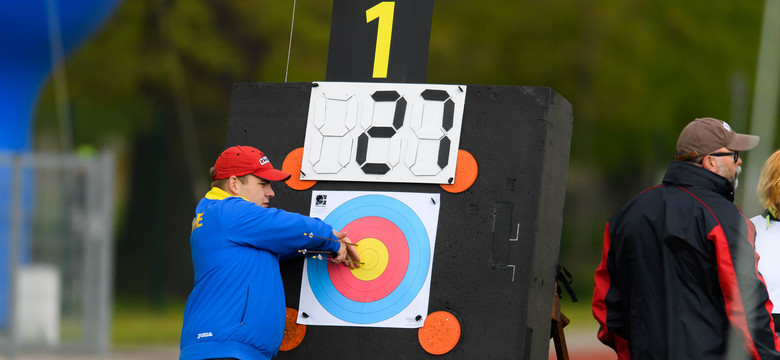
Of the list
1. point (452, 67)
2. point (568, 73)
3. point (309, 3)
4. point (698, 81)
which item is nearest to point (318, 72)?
point (309, 3)

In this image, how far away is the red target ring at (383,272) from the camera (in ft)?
14.1

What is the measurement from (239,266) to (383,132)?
88cm

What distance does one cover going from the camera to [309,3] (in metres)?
15.4

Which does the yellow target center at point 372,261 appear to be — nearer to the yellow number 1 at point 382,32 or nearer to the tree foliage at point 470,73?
the yellow number 1 at point 382,32

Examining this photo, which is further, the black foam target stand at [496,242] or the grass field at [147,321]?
the grass field at [147,321]

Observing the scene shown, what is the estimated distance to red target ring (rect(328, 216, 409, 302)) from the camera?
4305mm

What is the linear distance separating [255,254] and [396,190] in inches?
27.5

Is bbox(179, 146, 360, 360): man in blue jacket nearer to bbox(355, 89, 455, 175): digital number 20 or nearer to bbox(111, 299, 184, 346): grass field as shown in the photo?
bbox(355, 89, 455, 175): digital number 20

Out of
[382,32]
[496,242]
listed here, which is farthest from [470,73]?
[496,242]

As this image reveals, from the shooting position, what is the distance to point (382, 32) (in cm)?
468

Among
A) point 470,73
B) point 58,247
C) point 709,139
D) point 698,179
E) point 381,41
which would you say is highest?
point 470,73

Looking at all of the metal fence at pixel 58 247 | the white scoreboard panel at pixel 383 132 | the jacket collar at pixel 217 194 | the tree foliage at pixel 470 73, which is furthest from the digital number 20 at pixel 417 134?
the tree foliage at pixel 470 73

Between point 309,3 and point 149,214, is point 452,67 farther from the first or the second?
point 149,214

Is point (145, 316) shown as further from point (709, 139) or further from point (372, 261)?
point (709, 139)
